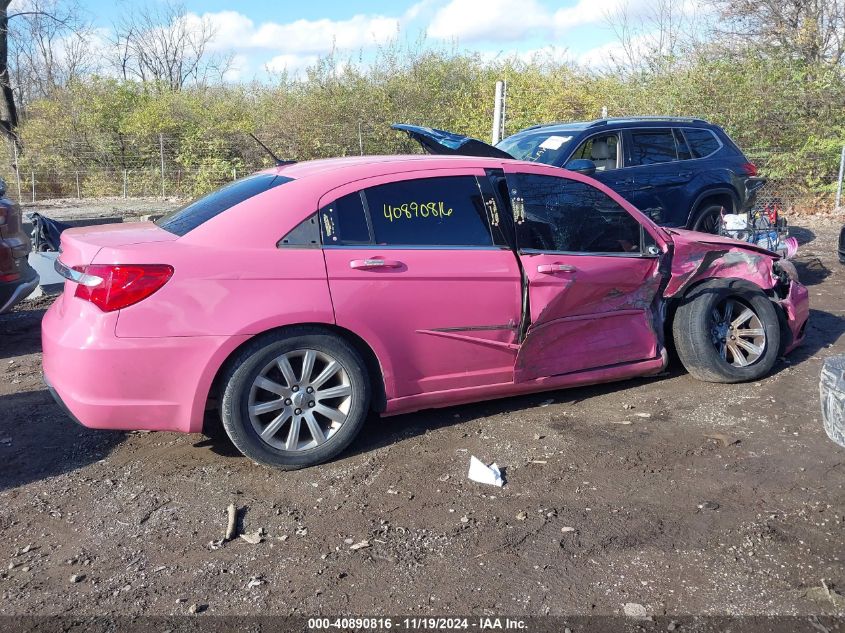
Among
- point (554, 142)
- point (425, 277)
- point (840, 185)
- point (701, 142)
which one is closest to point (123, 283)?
point (425, 277)

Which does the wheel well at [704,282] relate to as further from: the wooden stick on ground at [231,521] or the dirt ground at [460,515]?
the wooden stick on ground at [231,521]

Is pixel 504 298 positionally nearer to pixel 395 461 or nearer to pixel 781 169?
pixel 395 461

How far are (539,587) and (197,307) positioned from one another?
207 cm

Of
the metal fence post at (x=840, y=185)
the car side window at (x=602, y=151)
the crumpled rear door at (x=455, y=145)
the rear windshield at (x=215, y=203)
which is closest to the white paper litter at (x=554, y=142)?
the car side window at (x=602, y=151)

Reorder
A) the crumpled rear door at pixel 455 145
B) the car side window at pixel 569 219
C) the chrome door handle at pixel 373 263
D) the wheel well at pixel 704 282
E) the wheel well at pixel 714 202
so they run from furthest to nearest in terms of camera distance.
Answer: the wheel well at pixel 714 202
the crumpled rear door at pixel 455 145
the wheel well at pixel 704 282
the car side window at pixel 569 219
the chrome door handle at pixel 373 263

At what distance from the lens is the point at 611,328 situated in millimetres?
4918

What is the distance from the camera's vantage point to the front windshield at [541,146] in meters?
8.55

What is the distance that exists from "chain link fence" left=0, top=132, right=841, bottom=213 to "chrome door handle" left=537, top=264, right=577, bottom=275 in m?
13.1

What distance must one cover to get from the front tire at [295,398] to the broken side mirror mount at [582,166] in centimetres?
477

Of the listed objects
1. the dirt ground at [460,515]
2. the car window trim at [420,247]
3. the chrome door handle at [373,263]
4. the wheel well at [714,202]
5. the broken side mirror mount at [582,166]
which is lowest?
the dirt ground at [460,515]

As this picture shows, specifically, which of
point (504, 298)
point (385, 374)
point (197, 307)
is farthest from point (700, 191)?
point (197, 307)

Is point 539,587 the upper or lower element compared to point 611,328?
lower

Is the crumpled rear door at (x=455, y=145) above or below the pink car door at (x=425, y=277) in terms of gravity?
above

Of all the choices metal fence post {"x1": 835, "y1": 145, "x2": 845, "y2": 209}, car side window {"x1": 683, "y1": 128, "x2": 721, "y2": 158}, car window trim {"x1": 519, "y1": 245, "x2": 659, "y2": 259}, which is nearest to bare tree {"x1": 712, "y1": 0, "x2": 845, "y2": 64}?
metal fence post {"x1": 835, "y1": 145, "x2": 845, "y2": 209}
